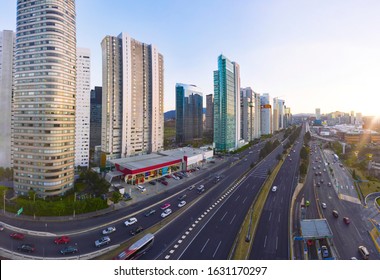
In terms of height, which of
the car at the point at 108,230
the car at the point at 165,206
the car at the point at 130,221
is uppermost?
the car at the point at 165,206

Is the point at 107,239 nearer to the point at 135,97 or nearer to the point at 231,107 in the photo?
the point at 135,97

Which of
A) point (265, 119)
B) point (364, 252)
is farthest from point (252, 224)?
point (265, 119)

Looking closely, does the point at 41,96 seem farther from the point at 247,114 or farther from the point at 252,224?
the point at 247,114

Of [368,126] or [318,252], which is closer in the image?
[318,252]

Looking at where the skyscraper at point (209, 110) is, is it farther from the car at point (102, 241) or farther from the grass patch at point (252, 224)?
the car at point (102, 241)

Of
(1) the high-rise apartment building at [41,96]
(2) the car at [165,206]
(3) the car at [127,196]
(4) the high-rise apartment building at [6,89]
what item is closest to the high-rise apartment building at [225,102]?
(3) the car at [127,196]

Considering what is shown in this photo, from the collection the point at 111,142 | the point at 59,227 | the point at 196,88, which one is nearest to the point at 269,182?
the point at 59,227
